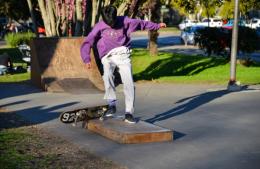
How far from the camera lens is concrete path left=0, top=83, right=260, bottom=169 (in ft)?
20.8

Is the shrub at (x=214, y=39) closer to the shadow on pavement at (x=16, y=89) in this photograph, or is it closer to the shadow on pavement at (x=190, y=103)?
the shadow on pavement at (x=190, y=103)

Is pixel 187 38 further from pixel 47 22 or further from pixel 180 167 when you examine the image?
pixel 180 167

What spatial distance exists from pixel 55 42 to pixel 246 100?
17.5 ft

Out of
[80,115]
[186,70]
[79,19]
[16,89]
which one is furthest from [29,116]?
[186,70]

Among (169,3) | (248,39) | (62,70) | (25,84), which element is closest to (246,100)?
(62,70)

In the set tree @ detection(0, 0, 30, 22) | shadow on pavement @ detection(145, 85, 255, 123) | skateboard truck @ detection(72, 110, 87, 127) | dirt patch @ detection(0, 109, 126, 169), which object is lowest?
shadow on pavement @ detection(145, 85, 255, 123)

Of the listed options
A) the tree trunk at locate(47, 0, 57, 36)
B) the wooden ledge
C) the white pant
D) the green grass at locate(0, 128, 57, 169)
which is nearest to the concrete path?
the wooden ledge

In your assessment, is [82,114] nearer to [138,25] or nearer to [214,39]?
[138,25]

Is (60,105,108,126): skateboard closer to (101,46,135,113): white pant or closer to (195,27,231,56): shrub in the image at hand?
(101,46,135,113): white pant

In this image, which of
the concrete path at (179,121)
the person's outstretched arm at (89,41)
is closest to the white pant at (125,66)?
the person's outstretched arm at (89,41)

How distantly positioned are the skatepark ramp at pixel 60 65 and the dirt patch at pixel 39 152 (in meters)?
4.71

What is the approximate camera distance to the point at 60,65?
44.6ft

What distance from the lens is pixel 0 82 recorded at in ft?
49.0

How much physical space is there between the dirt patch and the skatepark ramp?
15.5ft
